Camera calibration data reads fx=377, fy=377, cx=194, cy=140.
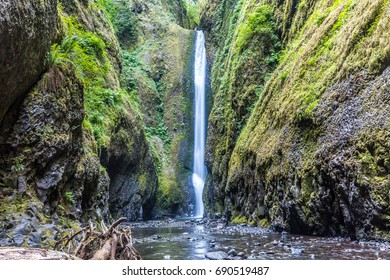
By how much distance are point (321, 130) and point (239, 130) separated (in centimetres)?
868

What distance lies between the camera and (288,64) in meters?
13.0

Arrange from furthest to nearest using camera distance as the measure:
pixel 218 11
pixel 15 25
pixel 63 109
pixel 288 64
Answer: pixel 218 11
pixel 288 64
pixel 63 109
pixel 15 25

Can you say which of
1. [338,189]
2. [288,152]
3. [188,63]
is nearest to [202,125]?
[188,63]

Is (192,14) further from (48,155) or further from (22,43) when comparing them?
(22,43)

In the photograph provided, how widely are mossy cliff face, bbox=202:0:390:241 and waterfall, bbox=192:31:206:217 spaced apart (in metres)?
10.1

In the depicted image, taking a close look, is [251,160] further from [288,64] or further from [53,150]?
[53,150]

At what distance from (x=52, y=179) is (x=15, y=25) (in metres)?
2.98

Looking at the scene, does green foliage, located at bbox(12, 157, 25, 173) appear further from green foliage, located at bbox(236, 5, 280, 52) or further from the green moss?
green foliage, located at bbox(236, 5, 280, 52)

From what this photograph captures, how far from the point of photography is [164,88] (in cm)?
3338

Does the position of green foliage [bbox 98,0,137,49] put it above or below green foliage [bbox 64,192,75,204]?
above

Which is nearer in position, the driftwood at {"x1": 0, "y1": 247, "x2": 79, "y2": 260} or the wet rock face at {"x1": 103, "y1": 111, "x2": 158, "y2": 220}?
the driftwood at {"x1": 0, "y1": 247, "x2": 79, "y2": 260}

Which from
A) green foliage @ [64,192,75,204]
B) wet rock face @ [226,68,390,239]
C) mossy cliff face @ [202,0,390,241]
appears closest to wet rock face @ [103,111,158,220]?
mossy cliff face @ [202,0,390,241]

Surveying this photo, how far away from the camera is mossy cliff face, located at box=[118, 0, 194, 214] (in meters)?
26.9

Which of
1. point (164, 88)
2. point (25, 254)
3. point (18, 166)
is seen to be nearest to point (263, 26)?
point (18, 166)
